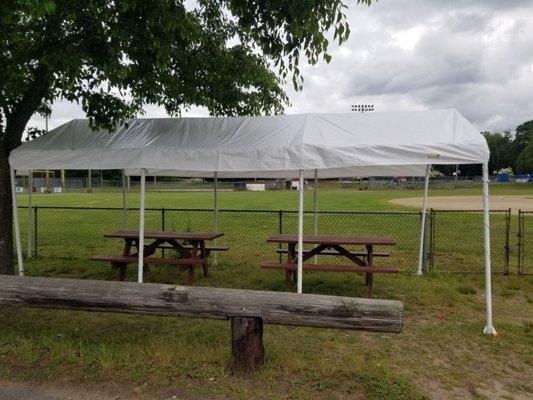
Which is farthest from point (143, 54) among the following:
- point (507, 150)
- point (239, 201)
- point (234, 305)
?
point (507, 150)

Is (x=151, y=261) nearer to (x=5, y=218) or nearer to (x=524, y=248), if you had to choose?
(x=5, y=218)

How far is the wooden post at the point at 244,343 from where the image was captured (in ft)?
14.0

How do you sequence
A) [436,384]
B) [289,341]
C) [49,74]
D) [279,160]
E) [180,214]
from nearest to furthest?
[436,384] < [289,341] < [279,160] < [49,74] < [180,214]

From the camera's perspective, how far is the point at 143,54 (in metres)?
5.86

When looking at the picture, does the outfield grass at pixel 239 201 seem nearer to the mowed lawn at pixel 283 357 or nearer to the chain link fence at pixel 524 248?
the chain link fence at pixel 524 248

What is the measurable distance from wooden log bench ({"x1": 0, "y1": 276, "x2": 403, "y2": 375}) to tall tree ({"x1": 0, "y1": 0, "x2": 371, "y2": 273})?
2.56m

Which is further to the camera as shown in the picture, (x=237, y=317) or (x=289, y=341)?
(x=289, y=341)

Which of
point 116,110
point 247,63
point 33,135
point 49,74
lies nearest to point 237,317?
point 116,110

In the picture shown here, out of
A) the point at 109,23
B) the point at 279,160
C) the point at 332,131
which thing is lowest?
the point at 279,160

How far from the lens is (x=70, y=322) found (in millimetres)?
5832

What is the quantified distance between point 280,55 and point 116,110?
2750 millimetres

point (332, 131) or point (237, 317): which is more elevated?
point (332, 131)

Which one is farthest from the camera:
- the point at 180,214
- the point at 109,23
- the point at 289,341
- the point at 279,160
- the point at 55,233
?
the point at 180,214

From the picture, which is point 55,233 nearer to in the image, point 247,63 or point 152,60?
point 247,63
